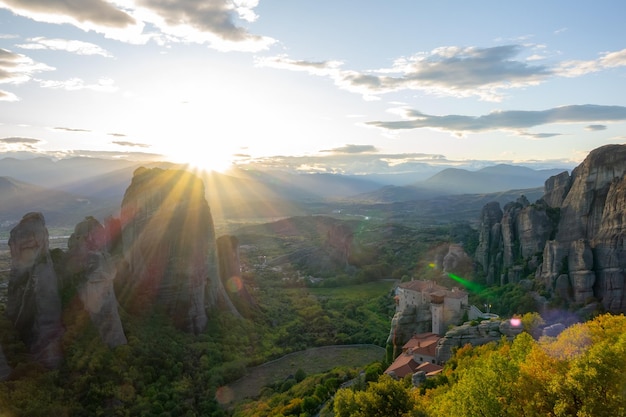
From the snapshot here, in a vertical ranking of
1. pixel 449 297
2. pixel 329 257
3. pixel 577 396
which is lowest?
pixel 329 257

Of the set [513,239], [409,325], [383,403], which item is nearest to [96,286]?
[383,403]

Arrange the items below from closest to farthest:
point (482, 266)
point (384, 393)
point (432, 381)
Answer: point (384, 393)
point (432, 381)
point (482, 266)

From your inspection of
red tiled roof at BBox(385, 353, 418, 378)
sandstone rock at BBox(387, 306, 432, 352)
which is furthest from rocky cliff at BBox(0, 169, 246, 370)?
red tiled roof at BBox(385, 353, 418, 378)

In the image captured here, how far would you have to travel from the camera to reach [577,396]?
21.7 meters

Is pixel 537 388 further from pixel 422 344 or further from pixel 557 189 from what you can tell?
pixel 557 189

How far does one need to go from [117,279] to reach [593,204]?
234 feet

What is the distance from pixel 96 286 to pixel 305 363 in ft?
103

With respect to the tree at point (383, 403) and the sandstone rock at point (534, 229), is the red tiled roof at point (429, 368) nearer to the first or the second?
the tree at point (383, 403)

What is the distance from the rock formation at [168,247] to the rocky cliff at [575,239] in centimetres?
5176

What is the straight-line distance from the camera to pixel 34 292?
47469 mm

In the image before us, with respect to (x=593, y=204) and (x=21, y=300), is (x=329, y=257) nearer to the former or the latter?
(x=593, y=204)

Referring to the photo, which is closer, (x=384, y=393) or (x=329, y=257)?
(x=384, y=393)

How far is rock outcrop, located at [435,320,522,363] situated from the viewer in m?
44.3

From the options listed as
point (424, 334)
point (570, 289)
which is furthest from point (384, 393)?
point (570, 289)
